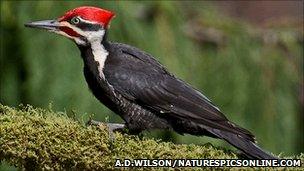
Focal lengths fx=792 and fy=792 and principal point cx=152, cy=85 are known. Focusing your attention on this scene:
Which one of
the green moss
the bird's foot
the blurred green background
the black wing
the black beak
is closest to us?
the green moss

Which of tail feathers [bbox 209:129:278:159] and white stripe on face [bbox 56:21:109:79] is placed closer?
tail feathers [bbox 209:129:278:159]

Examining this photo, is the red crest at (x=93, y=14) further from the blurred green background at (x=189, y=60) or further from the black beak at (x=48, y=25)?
the blurred green background at (x=189, y=60)

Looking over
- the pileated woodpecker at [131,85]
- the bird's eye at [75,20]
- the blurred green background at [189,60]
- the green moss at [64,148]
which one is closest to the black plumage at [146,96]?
the pileated woodpecker at [131,85]

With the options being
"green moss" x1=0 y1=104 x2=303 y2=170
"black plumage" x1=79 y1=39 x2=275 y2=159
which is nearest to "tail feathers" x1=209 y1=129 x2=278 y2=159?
"black plumage" x1=79 y1=39 x2=275 y2=159

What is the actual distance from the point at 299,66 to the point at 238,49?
17.0 inches

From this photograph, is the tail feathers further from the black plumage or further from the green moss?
the green moss

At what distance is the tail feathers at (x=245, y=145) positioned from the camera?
288cm

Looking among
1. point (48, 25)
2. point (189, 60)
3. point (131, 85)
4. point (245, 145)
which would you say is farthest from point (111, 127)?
point (189, 60)

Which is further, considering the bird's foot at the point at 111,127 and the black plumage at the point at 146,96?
the black plumage at the point at 146,96

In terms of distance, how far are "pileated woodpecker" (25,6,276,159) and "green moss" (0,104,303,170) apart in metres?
0.45

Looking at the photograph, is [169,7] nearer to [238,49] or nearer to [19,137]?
[238,49]

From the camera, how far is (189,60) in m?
4.89

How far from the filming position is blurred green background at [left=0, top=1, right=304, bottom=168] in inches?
186

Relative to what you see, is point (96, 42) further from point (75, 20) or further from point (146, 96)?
point (146, 96)
